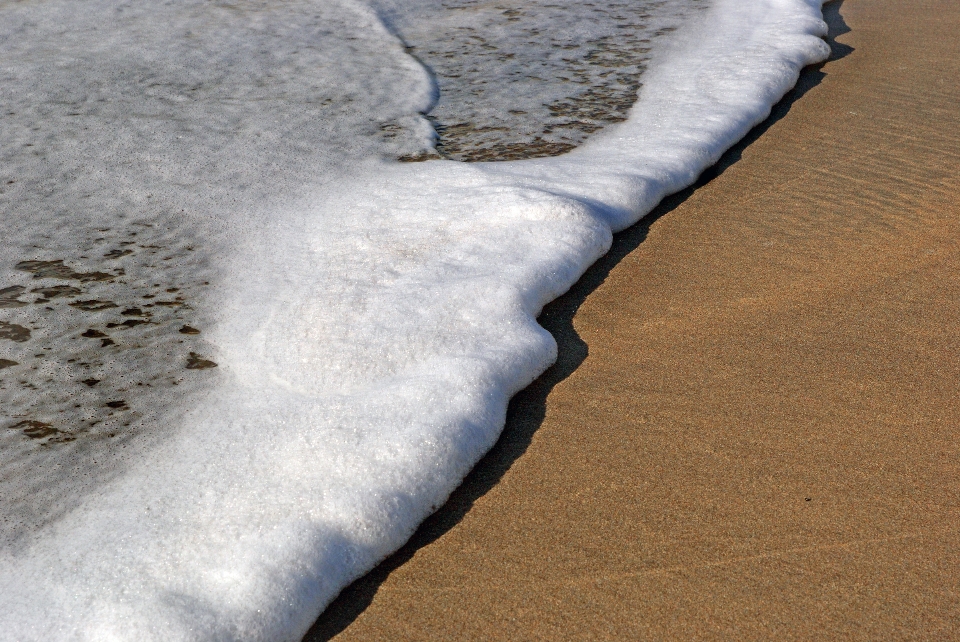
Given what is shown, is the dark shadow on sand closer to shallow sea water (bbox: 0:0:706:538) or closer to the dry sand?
the dry sand

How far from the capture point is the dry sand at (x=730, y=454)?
1665 mm

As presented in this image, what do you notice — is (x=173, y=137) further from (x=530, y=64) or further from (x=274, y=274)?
(x=530, y=64)

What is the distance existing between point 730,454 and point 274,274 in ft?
5.04

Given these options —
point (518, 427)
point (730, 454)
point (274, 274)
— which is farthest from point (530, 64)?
point (730, 454)

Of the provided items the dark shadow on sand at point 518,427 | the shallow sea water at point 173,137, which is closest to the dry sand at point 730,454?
the dark shadow on sand at point 518,427

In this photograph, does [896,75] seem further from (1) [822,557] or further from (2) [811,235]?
(1) [822,557]

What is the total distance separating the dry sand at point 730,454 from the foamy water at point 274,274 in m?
0.15

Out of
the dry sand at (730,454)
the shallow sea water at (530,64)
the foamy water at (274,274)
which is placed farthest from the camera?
the shallow sea water at (530,64)

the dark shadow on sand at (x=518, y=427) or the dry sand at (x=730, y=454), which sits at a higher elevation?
the dry sand at (x=730, y=454)

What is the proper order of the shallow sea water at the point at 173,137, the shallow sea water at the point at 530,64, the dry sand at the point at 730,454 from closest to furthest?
the dry sand at the point at 730,454 → the shallow sea water at the point at 173,137 → the shallow sea water at the point at 530,64

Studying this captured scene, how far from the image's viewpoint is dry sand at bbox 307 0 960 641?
65.6 inches

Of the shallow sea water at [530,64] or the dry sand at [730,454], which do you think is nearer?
the dry sand at [730,454]

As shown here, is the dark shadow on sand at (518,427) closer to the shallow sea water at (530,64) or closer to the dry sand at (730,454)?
the dry sand at (730,454)

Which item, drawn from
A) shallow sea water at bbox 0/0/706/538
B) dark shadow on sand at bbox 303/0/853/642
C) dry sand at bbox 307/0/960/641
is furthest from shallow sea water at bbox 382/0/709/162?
dry sand at bbox 307/0/960/641
